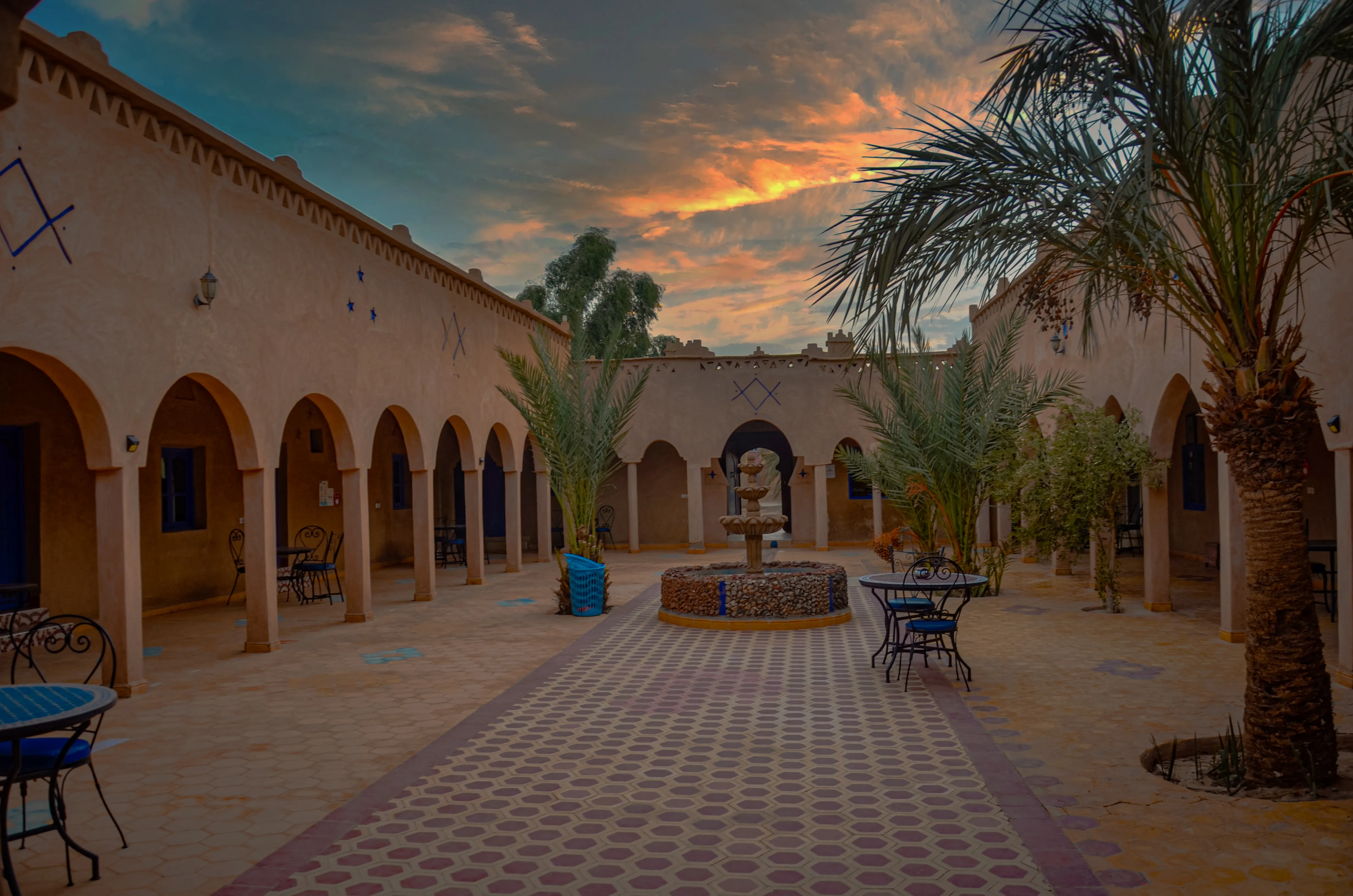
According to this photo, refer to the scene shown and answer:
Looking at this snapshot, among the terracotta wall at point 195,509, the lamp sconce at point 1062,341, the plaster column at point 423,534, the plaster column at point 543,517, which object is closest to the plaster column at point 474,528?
the plaster column at point 423,534

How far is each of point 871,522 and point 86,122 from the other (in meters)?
19.4

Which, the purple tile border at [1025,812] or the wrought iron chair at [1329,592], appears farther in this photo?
the wrought iron chair at [1329,592]

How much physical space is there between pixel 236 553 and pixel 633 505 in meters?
9.49

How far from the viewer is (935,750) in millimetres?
6363

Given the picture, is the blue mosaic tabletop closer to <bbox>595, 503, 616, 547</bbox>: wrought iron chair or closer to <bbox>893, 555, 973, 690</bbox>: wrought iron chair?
<bbox>893, 555, 973, 690</bbox>: wrought iron chair

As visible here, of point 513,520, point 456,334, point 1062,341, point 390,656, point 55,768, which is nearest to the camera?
point 55,768

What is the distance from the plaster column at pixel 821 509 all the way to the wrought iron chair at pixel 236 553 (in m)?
12.5

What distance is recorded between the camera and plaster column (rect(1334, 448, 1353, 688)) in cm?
775

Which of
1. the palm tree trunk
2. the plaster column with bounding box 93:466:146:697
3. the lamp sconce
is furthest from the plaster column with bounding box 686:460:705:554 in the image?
the palm tree trunk

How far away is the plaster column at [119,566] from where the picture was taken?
8.23 m

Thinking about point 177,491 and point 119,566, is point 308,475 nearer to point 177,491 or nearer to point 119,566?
point 177,491

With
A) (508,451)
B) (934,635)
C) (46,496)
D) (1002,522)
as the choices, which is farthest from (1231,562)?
(46,496)

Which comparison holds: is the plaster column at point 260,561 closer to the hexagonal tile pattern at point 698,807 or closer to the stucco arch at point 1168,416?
the hexagonal tile pattern at point 698,807

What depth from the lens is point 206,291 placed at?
30.0ft
